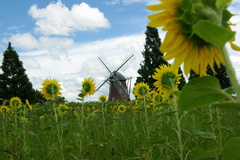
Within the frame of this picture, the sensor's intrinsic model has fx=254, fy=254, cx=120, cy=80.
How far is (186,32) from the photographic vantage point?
909 mm

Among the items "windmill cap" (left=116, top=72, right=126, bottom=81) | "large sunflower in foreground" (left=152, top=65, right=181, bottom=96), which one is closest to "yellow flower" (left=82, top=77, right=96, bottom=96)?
"large sunflower in foreground" (left=152, top=65, right=181, bottom=96)

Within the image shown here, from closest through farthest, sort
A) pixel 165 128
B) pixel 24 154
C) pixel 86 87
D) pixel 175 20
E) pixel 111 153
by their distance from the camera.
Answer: pixel 175 20, pixel 165 128, pixel 24 154, pixel 111 153, pixel 86 87

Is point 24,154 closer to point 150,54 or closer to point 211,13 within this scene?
point 211,13

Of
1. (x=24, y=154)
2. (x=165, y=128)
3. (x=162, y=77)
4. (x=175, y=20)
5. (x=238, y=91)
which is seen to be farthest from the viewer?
(x=24, y=154)

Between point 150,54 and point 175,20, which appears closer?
point 175,20

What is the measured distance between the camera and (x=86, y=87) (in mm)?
4551

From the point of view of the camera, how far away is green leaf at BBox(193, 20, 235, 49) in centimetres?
68

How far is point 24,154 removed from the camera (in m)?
3.61

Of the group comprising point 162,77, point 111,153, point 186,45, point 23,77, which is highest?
point 23,77

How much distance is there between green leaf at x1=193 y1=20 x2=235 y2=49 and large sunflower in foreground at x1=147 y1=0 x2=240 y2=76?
0.12m

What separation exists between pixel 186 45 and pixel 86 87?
145 inches

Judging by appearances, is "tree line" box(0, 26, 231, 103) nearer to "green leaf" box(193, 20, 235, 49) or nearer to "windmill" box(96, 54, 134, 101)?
"windmill" box(96, 54, 134, 101)

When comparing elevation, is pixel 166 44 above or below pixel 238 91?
above

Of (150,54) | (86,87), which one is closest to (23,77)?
(150,54)
